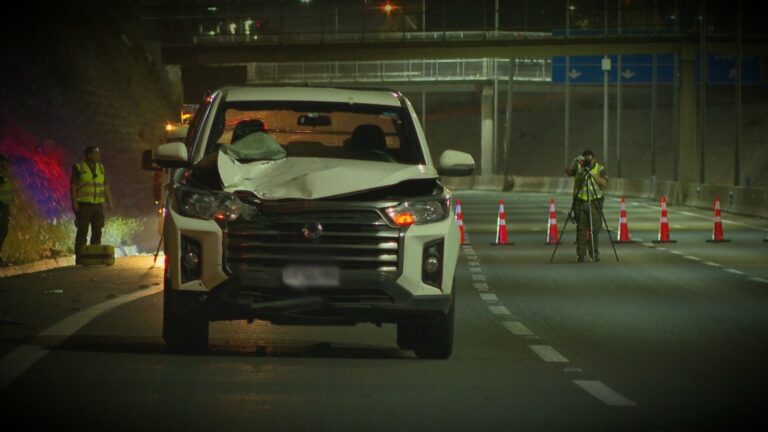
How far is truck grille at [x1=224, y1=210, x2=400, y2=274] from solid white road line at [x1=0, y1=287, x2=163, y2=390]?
5.27 ft

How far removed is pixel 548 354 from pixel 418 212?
190 centimetres

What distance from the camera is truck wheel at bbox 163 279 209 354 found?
12016 millimetres

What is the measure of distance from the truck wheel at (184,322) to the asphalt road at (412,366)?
161 mm

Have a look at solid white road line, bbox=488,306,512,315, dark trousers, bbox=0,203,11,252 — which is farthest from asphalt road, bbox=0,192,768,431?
dark trousers, bbox=0,203,11,252

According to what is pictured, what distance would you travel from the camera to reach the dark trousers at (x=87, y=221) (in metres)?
25.5

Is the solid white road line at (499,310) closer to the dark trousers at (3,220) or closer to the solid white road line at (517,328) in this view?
the solid white road line at (517,328)

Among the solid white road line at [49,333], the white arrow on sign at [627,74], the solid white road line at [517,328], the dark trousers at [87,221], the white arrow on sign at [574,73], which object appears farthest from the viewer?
the white arrow on sign at [627,74]

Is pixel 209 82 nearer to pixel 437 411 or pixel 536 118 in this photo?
pixel 437 411

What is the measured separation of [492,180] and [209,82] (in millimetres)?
26628

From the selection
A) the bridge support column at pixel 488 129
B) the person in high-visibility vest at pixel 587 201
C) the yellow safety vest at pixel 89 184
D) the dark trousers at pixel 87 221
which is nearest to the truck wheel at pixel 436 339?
the dark trousers at pixel 87 221

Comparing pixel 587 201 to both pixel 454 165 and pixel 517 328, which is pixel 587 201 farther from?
pixel 454 165

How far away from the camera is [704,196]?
55.6 meters

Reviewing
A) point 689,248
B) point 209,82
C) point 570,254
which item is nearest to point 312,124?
point 570,254

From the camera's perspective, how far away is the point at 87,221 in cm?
2561
